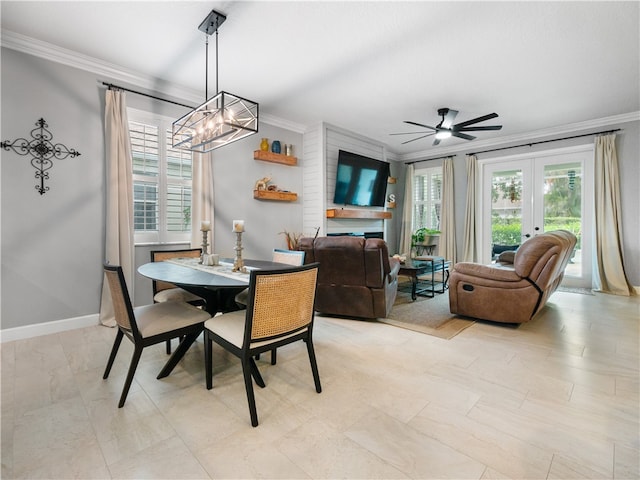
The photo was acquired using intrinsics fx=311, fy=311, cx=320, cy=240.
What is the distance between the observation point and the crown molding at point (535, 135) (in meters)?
4.81

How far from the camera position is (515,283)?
3.10 metres

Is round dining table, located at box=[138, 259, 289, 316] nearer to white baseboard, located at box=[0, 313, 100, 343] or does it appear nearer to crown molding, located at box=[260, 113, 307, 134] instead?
white baseboard, located at box=[0, 313, 100, 343]

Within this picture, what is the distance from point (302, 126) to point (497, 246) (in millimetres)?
4393

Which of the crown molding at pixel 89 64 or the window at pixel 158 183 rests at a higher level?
the crown molding at pixel 89 64

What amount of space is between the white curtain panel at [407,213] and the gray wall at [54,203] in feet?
17.6

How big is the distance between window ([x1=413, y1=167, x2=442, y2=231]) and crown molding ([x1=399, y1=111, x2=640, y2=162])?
0.37 m

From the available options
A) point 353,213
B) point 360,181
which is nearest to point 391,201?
point 360,181

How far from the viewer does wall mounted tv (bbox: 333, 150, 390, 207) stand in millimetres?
5535

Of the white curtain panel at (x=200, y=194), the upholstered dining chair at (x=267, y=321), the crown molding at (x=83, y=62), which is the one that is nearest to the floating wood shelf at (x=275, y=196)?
the white curtain panel at (x=200, y=194)

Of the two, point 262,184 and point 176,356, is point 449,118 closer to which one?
point 262,184

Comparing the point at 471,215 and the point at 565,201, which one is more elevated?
the point at 565,201

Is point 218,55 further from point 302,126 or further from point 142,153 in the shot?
point 302,126

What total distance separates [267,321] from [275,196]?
332cm

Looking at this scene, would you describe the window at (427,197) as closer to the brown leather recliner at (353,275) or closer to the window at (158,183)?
the brown leather recliner at (353,275)
